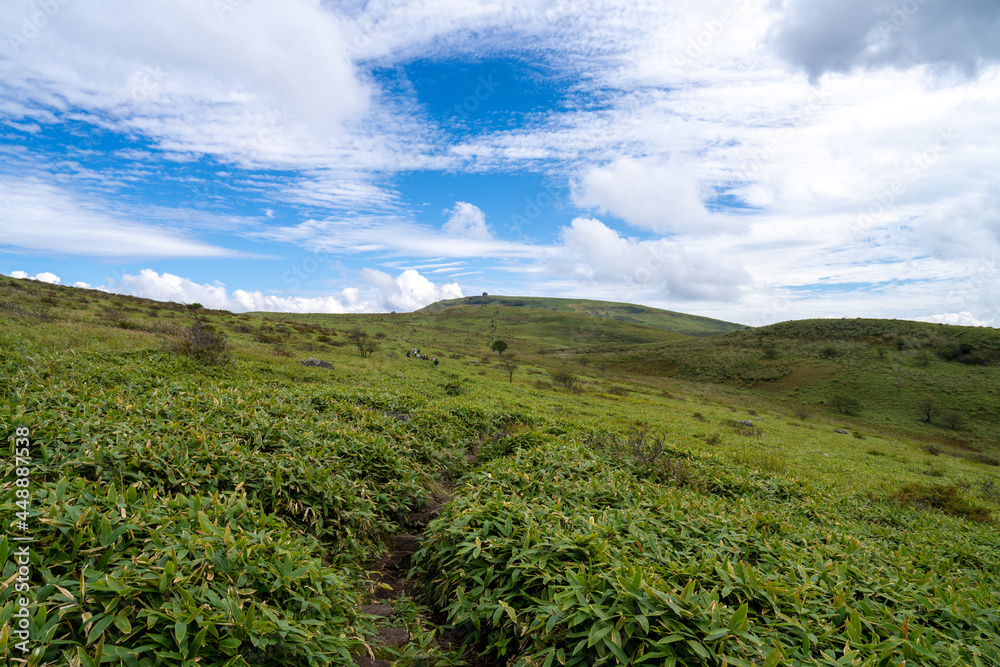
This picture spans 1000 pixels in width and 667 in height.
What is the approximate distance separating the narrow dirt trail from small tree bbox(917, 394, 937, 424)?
78.0 m

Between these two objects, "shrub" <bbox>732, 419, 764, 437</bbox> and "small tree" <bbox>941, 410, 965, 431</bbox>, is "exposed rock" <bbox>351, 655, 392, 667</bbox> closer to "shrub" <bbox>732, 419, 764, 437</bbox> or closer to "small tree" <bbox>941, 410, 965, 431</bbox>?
"shrub" <bbox>732, 419, 764, 437</bbox>

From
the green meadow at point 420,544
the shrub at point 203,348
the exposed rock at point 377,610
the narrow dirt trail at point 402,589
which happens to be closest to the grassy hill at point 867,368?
the green meadow at point 420,544

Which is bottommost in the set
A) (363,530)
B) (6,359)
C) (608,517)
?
(363,530)

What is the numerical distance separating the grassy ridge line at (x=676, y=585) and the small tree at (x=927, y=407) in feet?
231

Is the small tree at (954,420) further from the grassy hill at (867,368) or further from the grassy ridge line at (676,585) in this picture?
the grassy ridge line at (676,585)

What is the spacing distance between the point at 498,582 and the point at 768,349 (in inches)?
4127

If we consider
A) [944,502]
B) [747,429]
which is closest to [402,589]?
[944,502]

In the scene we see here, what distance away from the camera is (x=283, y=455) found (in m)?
7.42

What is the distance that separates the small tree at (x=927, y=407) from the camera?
59.0m

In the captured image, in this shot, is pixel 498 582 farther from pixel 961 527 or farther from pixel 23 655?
pixel 961 527

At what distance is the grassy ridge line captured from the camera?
393 cm

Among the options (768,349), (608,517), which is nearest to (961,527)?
(608,517)

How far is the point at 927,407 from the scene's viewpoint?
60.3m

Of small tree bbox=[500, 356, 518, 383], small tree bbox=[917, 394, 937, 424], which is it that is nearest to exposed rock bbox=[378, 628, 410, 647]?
small tree bbox=[500, 356, 518, 383]
